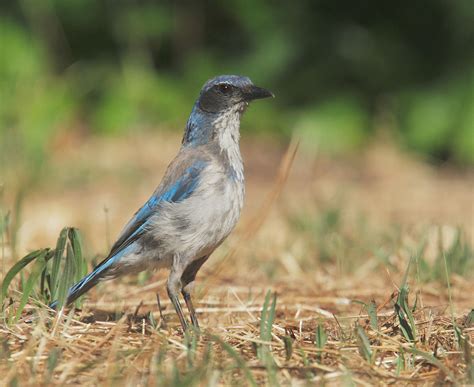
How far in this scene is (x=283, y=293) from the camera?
482 cm

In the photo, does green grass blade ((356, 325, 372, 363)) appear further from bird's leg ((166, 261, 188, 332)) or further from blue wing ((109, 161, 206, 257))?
blue wing ((109, 161, 206, 257))

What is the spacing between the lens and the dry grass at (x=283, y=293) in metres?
3.23

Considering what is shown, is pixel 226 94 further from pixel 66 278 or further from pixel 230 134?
pixel 66 278

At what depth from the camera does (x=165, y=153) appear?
9312 millimetres

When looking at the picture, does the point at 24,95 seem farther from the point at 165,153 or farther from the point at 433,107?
the point at 433,107

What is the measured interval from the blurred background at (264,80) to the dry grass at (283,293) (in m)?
0.22

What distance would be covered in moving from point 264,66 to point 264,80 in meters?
0.15

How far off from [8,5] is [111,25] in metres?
1.15

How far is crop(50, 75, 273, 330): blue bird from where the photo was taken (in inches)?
166

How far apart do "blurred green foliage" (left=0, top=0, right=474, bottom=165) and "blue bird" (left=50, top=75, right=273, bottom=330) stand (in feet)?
15.8

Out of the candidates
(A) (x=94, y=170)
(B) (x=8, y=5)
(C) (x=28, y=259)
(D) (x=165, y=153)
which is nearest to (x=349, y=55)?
(D) (x=165, y=153)

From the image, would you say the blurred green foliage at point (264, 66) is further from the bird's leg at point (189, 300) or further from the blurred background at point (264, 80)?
the bird's leg at point (189, 300)

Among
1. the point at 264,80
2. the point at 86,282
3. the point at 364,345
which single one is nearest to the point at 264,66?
the point at 264,80

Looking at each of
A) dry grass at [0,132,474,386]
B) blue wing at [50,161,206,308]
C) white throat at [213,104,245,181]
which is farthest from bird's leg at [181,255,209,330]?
white throat at [213,104,245,181]
